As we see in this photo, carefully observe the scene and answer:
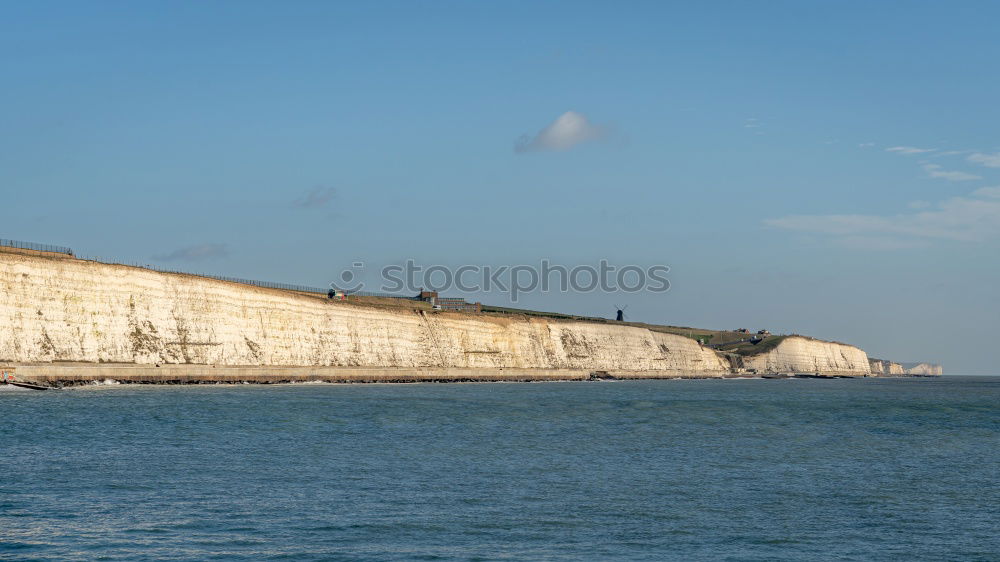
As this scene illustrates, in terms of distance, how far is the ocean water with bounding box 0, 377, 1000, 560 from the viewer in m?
18.1

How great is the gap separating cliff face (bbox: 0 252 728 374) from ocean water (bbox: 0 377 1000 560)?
2360 cm

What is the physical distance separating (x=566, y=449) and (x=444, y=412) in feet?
61.7

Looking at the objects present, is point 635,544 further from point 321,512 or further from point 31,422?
point 31,422

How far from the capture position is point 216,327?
85.8 m

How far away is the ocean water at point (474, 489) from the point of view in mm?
18094

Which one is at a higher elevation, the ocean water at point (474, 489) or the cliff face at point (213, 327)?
the cliff face at point (213, 327)

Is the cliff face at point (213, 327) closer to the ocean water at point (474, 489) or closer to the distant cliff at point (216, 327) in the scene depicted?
the distant cliff at point (216, 327)

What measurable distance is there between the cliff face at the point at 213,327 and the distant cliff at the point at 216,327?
0.31 feet

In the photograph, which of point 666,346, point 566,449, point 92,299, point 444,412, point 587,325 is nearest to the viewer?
point 566,449

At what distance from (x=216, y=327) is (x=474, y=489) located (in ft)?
216

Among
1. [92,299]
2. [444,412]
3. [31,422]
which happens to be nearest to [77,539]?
[31,422]

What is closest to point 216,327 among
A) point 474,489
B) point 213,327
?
point 213,327

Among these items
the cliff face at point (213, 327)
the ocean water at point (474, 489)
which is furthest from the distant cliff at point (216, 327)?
the ocean water at point (474, 489)

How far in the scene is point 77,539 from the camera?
17.7 m
